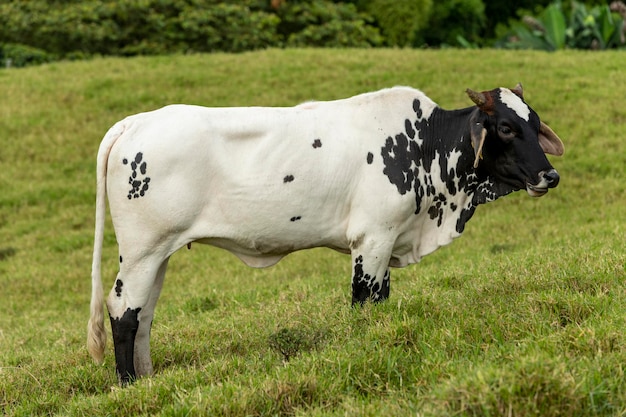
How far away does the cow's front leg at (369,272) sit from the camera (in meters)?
5.71

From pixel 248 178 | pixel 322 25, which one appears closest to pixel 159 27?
pixel 322 25

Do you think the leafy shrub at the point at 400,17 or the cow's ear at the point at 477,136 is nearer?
the cow's ear at the point at 477,136

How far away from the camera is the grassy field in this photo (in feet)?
14.4

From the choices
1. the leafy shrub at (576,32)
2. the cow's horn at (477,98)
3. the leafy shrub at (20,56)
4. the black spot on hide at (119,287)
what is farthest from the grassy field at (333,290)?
the leafy shrub at (20,56)

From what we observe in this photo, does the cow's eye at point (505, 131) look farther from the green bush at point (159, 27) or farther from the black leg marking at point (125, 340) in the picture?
the green bush at point (159, 27)

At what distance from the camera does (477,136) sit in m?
5.75

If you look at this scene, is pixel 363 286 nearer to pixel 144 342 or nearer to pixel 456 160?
pixel 456 160

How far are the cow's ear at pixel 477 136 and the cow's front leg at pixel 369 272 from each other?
→ 0.89 metres

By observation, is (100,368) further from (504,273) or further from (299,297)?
(504,273)

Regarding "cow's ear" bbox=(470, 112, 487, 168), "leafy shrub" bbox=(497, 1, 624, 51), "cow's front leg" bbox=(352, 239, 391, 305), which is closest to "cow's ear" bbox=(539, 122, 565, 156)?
"cow's ear" bbox=(470, 112, 487, 168)

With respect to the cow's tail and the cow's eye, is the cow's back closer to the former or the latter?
the cow's tail

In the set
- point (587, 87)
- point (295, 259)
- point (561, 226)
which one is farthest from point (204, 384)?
point (587, 87)

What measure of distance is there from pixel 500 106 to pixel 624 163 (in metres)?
8.43

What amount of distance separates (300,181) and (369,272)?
792 mm
